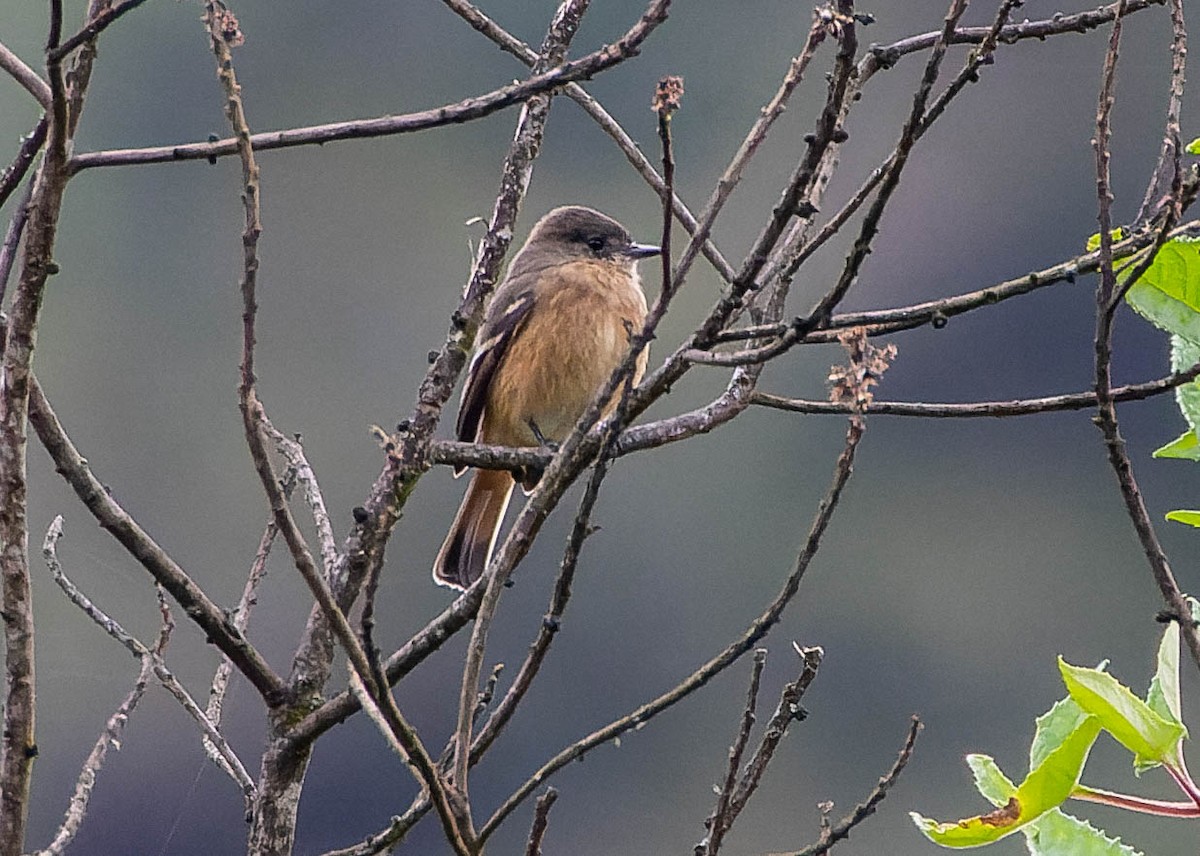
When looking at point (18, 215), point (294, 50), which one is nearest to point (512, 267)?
point (18, 215)

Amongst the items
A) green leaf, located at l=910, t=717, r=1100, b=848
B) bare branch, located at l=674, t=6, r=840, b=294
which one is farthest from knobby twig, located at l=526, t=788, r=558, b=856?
bare branch, located at l=674, t=6, r=840, b=294

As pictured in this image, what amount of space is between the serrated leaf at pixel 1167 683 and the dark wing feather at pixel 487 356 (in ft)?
14.9

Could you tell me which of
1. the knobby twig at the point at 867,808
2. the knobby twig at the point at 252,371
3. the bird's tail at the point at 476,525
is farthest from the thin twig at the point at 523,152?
the bird's tail at the point at 476,525

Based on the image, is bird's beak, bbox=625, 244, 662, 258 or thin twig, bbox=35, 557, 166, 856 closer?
thin twig, bbox=35, 557, 166, 856

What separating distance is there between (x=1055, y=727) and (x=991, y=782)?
0.11 meters

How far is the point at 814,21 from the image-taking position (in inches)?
96.3

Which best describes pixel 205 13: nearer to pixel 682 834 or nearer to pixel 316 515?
pixel 316 515

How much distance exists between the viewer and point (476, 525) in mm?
6219

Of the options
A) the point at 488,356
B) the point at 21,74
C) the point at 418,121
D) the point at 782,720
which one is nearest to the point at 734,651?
the point at 782,720

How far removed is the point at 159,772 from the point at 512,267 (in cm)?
2205

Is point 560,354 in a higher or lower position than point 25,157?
higher

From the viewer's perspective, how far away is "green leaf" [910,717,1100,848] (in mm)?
1854

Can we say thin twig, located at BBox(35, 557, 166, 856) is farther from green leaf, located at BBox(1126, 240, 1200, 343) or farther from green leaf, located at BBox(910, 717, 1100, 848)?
green leaf, located at BBox(1126, 240, 1200, 343)

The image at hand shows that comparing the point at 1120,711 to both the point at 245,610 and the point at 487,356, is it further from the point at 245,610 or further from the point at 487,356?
the point at 487,356
